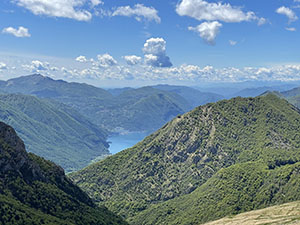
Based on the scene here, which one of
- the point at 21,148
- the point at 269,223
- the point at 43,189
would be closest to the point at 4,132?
the point at 21,148

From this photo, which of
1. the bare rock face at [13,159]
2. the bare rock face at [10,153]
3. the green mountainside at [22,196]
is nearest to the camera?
the green mountainside at [22,196]

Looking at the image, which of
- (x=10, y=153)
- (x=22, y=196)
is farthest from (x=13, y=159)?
(x=22, y=196)

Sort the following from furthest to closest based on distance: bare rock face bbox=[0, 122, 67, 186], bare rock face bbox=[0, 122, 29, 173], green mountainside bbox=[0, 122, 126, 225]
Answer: bare rock face bbox=[0, 122, 29, 173]
bare rock face bbox=[0, 122, 67, 186]
green mountainside bbox=[0, 122, 126, 225]

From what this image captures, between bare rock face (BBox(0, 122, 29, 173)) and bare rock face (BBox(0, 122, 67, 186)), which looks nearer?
bare rock face (BBox(0, 122, 67, 186))

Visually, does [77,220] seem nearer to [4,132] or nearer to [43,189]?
[43,189]

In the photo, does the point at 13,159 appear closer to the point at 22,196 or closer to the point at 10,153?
the point at 10,153

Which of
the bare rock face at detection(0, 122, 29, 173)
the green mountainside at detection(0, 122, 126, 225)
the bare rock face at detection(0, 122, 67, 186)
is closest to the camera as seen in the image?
the green mountainside at detection(0, 122, 126, 225)

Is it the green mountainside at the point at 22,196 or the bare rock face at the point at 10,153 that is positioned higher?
the bare rock face at the point at 10,153

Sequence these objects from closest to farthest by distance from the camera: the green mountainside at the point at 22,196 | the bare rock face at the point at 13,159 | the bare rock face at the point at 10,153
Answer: the green mountainside at the point at 22,196
the bare rock face at the point at 13,159
the bare rock face at the point at 10,153

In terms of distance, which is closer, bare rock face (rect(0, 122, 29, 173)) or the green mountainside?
the green mountainside

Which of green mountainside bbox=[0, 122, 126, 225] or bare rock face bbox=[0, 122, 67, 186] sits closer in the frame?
green mountainside bbox=[0, 122, 126, 225]

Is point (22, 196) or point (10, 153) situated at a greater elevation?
point (10, 153)

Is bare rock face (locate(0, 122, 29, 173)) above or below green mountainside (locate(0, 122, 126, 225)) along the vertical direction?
above
